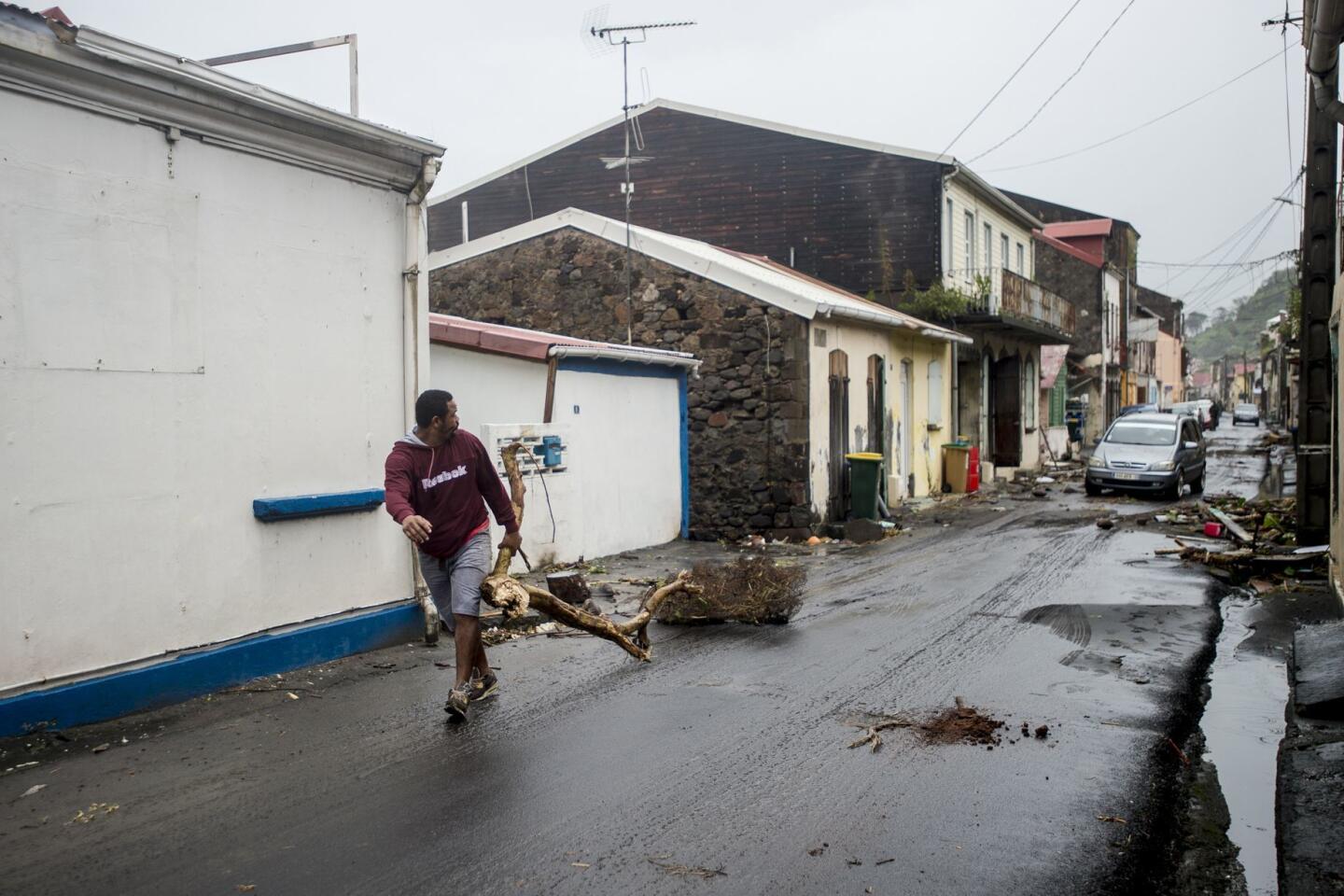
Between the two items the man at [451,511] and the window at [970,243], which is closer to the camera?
the man at [451,511]

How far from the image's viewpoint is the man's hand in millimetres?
5691

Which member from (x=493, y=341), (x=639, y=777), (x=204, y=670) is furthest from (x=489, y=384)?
(x=639, y=777)

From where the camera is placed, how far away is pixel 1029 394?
32.6 metres

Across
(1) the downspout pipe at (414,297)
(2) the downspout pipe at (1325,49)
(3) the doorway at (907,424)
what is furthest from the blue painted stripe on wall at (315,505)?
(3) the doorway at (907,424)

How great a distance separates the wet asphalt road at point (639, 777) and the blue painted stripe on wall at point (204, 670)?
0.55ft

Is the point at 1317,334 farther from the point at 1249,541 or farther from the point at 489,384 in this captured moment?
the point at 489,384

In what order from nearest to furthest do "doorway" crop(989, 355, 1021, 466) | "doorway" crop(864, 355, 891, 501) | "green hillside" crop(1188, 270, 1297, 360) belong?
"doorway" crop(864, 355, 891, 501) < "doorway" crop(989, 355, 1021, 466) < "green hillside" crop(1188, 270, 1297, 360)

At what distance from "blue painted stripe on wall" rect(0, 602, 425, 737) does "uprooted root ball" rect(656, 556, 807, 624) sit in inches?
81.7

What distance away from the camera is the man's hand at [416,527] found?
5691 mm

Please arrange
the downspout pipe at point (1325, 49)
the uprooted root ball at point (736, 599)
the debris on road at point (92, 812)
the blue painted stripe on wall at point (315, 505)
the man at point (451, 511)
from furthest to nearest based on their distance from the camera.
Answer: the uprooted root ball at point (736, 599)
the blue painted stripe on wall at point (315, 505)
the downspout pipe at point (1325, 49)
the man at point (451, 511)
the debris on road at point (92, 812)

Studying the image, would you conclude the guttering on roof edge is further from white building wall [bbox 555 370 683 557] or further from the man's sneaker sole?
the man's sneaker sole

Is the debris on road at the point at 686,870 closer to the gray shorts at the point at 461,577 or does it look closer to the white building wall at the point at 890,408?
the gray shorts at the point at 461,577

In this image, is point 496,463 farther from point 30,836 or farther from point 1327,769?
point 1327,769

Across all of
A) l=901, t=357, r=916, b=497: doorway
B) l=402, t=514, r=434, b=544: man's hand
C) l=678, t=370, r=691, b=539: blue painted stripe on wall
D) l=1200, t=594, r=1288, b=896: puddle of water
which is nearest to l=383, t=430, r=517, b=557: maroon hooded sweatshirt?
l=402, t=514, r=434, b=544: man's hand
